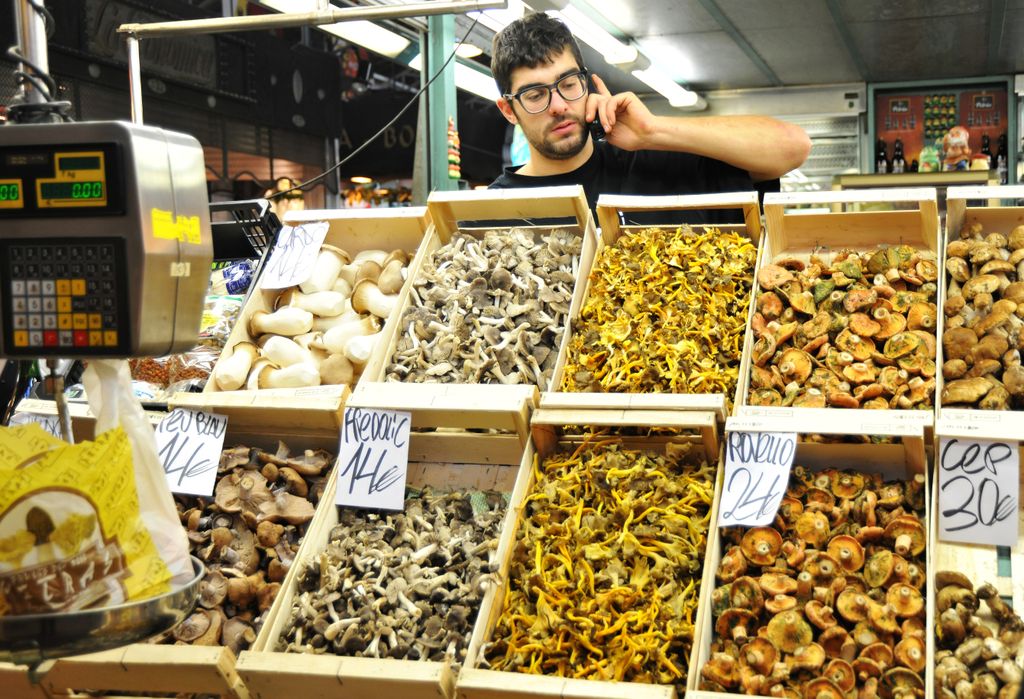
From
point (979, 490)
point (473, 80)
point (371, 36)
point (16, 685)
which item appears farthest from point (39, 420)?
point (473, 80)

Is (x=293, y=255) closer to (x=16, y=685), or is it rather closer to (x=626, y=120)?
(x=626, y=120)

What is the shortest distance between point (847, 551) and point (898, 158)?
350 inches

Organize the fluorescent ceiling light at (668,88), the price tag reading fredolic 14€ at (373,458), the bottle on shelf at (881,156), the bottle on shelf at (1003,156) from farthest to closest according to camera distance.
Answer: the bottle on shelf at (881,156)
the bottle on shelf at (1003,156)
the fluorescent ceiling light at (668,88)
the price tag reading fredolic 14€ at (373,458)

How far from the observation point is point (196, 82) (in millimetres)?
7070

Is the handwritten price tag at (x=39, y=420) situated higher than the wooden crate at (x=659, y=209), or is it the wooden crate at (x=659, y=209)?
the wooden crate at (x=659, y=209)

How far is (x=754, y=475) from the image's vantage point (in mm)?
1960

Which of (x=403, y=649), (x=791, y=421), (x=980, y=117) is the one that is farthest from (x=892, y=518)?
(x=980, y=117)

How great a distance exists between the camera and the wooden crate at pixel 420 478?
5.89ft

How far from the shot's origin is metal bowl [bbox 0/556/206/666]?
113cm

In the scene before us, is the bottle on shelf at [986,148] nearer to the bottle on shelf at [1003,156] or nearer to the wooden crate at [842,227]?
the bottle on shelf at [1003,156]

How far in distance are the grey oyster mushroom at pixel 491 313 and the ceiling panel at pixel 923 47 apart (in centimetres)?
604

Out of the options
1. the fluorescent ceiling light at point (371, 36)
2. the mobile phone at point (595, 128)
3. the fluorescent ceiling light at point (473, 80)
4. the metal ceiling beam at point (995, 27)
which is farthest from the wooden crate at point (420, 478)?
the metal ceiling beam at point (995, 27)

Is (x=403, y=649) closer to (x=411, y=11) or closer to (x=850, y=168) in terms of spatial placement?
(x=411, y=11)

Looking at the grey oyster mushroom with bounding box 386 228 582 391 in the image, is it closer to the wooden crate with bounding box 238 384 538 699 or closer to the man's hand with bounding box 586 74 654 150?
the wooden crate with bounding box 238 384 538 699
